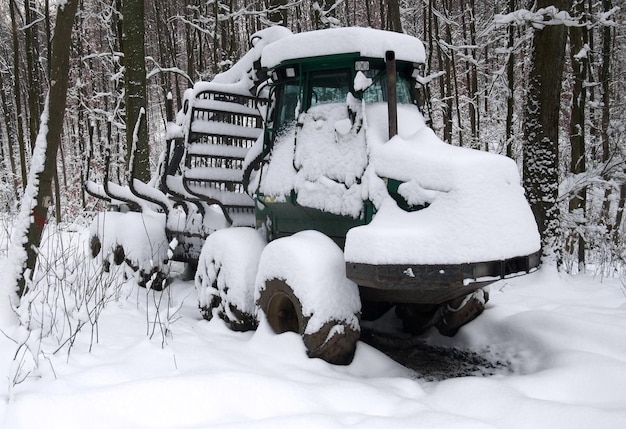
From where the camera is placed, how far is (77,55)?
1775 cm

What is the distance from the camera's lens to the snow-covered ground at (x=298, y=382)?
2721 mm

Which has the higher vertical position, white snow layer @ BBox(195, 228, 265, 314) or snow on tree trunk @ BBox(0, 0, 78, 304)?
snow on tree trunk @ BBox(0, 0, 78, 304)

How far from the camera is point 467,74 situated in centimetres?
1783

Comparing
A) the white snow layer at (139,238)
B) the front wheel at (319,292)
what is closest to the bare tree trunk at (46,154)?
the front wheel at (319,292)

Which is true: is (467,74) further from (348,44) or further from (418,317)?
(348,44)

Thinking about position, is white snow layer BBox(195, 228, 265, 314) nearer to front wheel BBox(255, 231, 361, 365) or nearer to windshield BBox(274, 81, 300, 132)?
front wheel BBox(255, 231, 361, 365)

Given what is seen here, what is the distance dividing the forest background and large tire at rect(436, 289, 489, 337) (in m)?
1.76

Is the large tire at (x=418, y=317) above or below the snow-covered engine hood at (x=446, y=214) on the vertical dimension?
below

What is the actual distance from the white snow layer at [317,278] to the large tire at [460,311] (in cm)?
121

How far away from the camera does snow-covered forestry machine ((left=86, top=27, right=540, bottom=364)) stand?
3367 millimetres

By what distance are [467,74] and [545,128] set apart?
11629 millimetres

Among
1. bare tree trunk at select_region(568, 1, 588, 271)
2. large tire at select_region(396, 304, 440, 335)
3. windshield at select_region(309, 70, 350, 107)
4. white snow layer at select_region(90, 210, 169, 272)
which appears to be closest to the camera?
windshield at select_region(309, 70, 350, 107)

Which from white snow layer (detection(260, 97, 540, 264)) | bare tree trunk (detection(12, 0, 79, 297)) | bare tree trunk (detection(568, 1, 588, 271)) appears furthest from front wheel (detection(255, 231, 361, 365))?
bare tree trunk (detection(568, 1, 588, 271))

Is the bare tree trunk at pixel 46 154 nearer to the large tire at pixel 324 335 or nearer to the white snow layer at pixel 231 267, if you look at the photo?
the white snow layer at pixel 231 267
